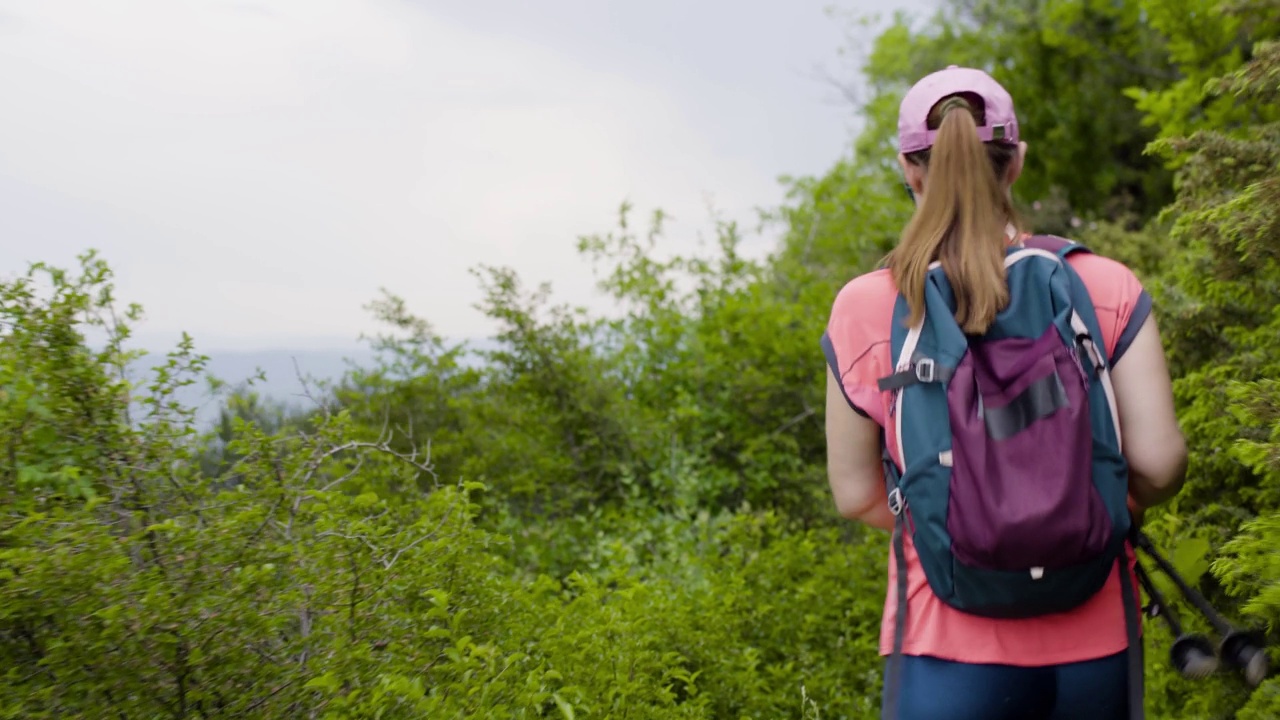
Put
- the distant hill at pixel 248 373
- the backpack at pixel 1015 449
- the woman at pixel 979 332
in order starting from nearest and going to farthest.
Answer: the backpack at pixel 1015 449, the woman at pixel 979 332, the distant hill at pixel 248 373

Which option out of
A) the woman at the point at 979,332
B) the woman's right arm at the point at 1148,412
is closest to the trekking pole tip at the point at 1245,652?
the woman at the point at 979,332

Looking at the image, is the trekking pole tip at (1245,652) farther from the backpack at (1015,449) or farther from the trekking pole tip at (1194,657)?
the backpack at (1015,449)

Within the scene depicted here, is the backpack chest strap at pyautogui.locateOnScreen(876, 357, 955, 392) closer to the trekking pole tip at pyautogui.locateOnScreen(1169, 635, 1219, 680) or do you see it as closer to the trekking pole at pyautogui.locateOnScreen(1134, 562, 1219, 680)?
the trekking pole at pyautogui.locateOnScreen(1134, 562, 1219, 680)

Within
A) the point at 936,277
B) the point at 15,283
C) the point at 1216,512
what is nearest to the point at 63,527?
the point at 15,283

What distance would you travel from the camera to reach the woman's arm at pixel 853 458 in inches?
73.4

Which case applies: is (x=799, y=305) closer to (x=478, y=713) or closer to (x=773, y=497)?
(x=773, y=497)

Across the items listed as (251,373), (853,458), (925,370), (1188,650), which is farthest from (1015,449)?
(251,373)

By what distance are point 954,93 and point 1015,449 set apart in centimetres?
64

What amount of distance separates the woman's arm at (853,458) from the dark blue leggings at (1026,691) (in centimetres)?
29

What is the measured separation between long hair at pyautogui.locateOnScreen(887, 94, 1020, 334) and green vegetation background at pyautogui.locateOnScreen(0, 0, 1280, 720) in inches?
24.6

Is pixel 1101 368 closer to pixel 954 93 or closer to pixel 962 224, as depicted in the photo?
pixel 962 224

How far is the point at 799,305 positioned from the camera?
283 inches

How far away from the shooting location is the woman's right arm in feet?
5.67

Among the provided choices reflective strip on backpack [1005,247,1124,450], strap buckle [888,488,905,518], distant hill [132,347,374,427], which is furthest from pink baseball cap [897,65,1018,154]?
distant hill [132,347,374,427]
